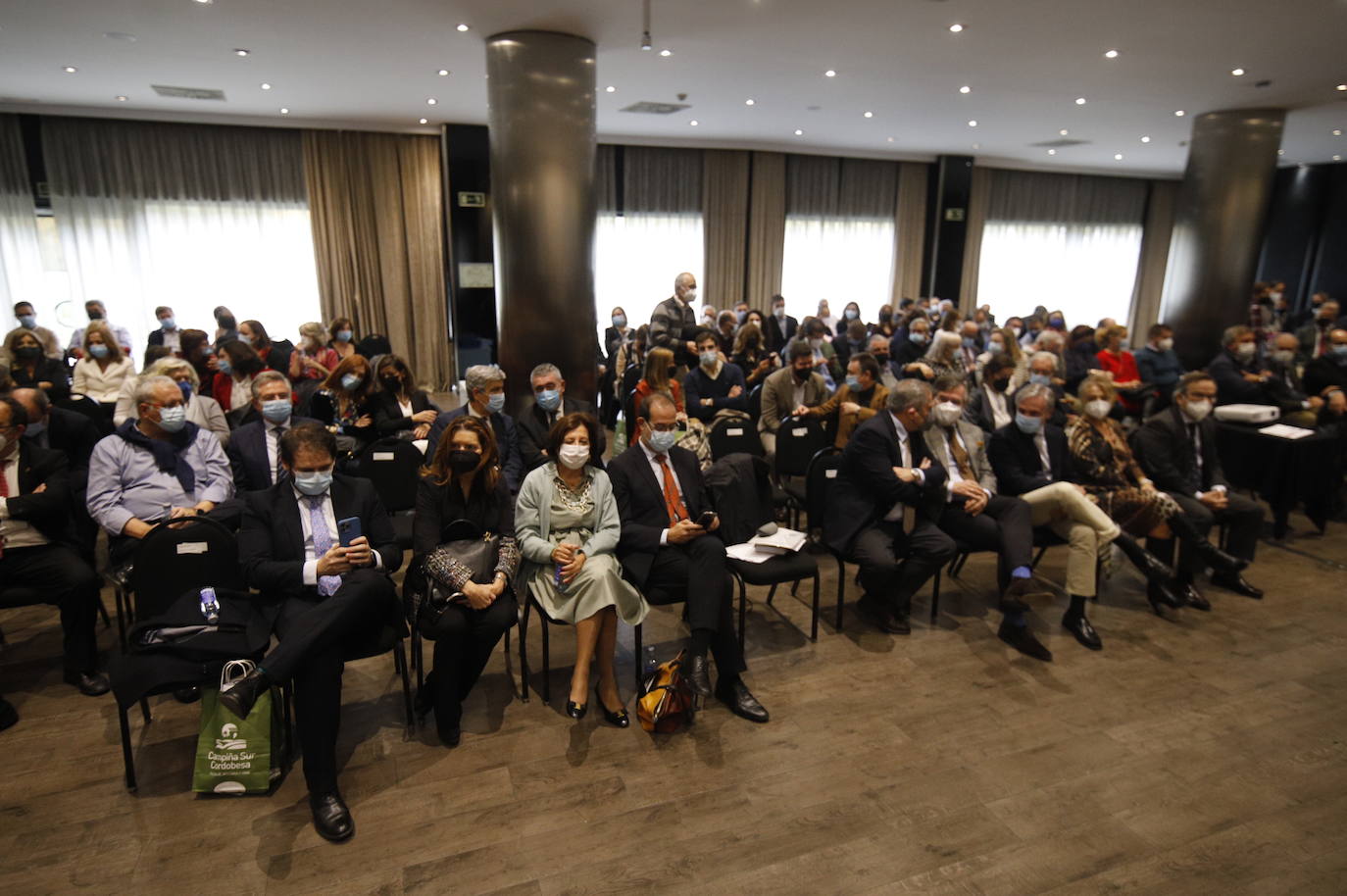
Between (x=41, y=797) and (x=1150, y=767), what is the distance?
172 inches

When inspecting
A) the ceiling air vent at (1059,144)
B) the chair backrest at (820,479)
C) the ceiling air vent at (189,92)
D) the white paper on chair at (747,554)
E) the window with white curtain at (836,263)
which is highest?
the ceiling air vent at (1059,144)

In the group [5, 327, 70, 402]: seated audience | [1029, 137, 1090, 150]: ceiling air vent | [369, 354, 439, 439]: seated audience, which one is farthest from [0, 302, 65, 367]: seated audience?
[1029, 137, 1090, 150]: ceiling air vent

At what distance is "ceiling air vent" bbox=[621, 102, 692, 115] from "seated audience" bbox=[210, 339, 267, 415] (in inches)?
239

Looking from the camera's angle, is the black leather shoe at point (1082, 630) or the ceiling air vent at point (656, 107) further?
the ceiling air vent at point (656, 107)

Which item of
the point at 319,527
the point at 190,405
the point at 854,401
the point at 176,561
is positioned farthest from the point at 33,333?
the point at 854,401

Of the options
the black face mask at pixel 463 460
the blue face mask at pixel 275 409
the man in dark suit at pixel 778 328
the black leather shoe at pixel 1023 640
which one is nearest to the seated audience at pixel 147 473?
the blue face mask at pixel 275 409

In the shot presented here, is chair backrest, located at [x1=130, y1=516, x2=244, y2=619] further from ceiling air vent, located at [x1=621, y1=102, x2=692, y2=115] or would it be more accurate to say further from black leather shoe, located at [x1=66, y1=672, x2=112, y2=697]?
ceiling air vent, located at [x1=621, y1=102, x2=692, y2=115]

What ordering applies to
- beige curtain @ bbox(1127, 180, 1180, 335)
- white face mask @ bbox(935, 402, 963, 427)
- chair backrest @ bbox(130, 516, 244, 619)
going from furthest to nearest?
beige curtain @ bbox(1127, 180, 1180, 335) → white face mask @ bbox(935, 402, 963, 427) → chair backrest @ bbox(130, 516, 244, 619)

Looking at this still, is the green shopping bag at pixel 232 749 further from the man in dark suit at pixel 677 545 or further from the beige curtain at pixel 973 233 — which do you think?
the beige curtain at pixel 973 233

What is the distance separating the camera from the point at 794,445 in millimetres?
5488

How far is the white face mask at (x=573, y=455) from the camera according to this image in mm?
3551

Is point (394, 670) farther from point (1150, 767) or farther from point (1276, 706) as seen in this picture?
point (1276, 706)

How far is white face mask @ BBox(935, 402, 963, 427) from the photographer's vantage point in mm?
4602

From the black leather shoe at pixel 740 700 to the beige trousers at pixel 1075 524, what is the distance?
203cm
